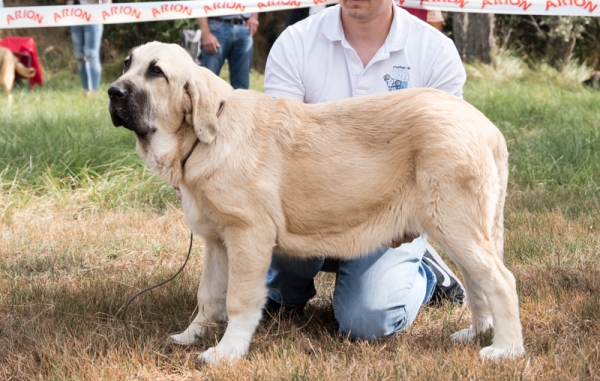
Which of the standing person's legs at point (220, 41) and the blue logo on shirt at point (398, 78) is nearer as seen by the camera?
the blue logo on shirt at point (398, 78)

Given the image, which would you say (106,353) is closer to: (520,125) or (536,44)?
(520,125)

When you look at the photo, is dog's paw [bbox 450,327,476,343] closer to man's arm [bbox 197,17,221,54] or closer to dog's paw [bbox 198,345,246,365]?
dog's paw [bbox 198,345,246,365]

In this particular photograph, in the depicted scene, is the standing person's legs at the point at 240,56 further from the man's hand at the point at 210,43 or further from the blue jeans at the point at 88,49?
the blue jeans at the point at 88,49

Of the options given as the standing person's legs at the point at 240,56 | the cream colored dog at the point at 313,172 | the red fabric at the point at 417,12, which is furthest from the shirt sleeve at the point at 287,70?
the standing person's legs at the point at 240,56

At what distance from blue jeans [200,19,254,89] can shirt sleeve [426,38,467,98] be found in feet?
16.4

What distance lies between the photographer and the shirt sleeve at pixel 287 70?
13.0 ft

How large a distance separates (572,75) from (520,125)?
613 cm

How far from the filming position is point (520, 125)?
863 centimetres

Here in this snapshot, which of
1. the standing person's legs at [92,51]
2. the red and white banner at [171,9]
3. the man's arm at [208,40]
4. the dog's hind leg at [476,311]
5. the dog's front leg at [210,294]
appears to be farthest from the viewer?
the standing person's legs at [92,51]

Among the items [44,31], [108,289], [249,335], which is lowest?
[44,31]

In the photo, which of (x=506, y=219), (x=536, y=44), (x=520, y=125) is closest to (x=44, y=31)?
(x=536, y=44)

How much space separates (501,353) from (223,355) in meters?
1.22

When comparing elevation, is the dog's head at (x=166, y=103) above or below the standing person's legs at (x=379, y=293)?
above

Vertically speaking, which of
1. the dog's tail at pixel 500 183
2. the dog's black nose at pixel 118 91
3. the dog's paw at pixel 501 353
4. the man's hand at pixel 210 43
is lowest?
the dog's paw at pixel 501 353
